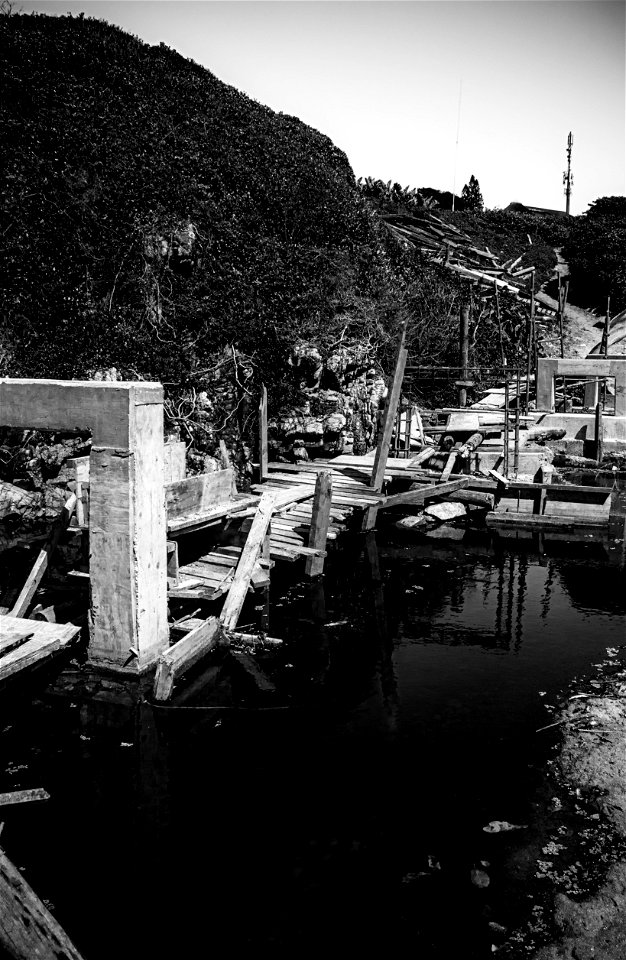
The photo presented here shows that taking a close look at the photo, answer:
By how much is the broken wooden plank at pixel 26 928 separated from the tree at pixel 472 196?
51.7 meters

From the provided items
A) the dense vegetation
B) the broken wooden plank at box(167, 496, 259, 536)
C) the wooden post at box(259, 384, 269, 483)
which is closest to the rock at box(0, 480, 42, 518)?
the wooden post at box(259, 384, 269, 483)

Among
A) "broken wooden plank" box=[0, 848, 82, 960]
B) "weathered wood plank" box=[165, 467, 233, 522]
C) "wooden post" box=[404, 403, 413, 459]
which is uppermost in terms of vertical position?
"wooden post" box=[404, 403, 413, 459]

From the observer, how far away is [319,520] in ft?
43.8

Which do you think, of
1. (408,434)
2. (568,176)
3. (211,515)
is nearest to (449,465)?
(408,434)

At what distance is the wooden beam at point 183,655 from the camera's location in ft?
28.0

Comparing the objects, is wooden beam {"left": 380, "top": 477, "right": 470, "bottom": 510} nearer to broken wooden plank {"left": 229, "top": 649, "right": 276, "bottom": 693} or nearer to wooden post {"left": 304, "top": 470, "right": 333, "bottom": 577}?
wooden post {"left": 304, "top": 470, "right": 333, "bottom": 577}

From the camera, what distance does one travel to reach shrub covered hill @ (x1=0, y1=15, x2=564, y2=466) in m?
18.3

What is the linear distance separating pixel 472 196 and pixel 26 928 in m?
53.7

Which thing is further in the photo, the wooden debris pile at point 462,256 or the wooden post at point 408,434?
the wooden debris pile at point 462,256

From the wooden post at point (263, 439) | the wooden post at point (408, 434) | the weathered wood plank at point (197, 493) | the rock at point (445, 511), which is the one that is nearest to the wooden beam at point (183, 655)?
the weathered wood plank at point (197, 493)

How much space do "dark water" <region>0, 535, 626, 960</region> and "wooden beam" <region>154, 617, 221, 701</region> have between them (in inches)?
12.8

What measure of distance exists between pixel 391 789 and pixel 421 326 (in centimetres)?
2467

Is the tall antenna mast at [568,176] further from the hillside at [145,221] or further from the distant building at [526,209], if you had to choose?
the hillside at [145,221]

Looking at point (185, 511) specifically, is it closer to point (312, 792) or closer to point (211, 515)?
point (211, 515)
